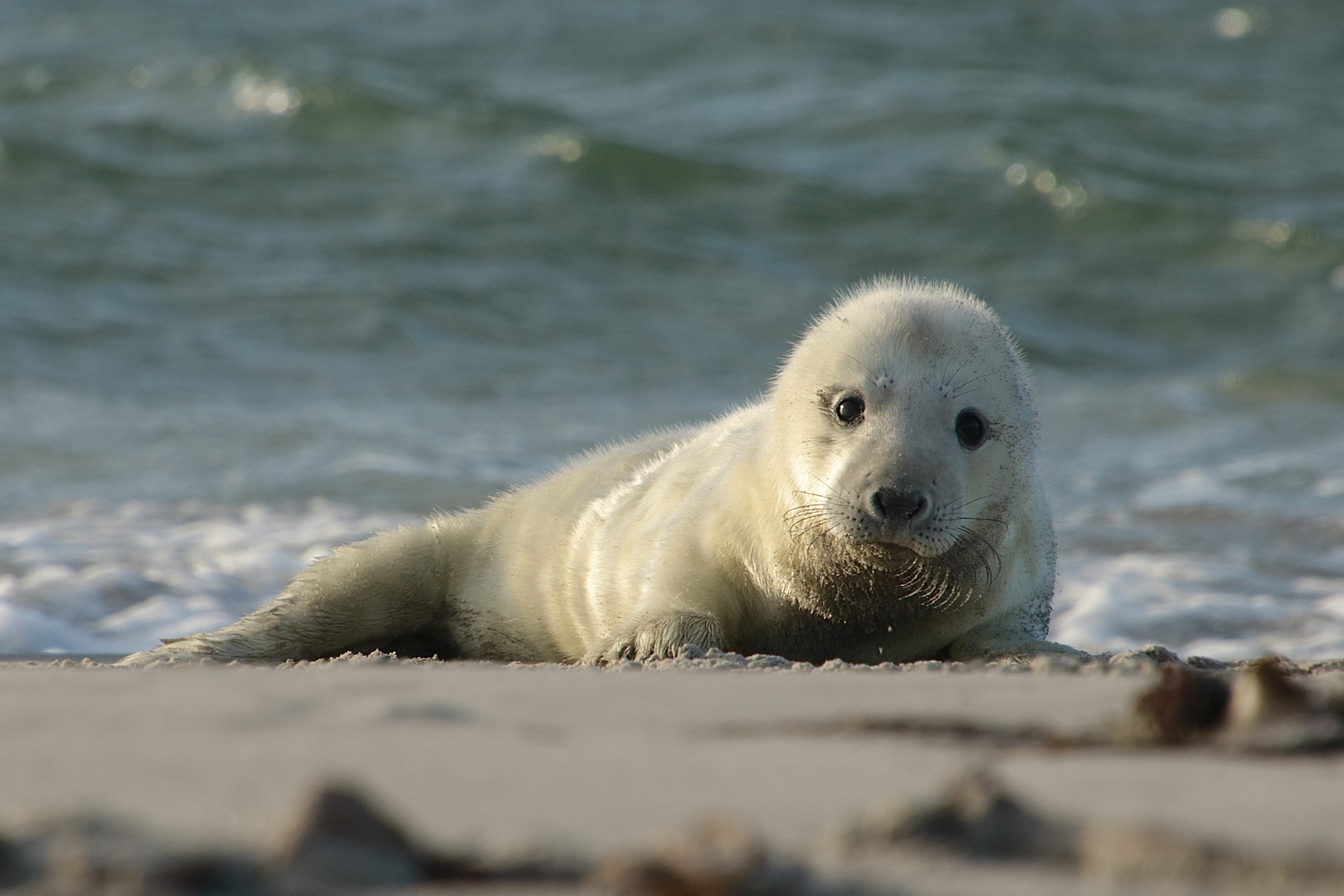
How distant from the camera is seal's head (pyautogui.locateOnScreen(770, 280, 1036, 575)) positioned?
138 inches

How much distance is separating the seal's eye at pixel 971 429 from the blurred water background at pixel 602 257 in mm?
1899

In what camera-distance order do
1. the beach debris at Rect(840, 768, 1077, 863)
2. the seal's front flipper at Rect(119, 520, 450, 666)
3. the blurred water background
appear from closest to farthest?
the beach debris at Rect(840, 768, 1077, 863) < the seal's front flipper at Rect(119, 520, 450, 666) < the blurred water background

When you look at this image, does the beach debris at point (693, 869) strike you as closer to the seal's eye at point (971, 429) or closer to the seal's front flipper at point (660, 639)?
the seal's front flipper at point (660, 639)

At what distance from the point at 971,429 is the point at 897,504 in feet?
1.32

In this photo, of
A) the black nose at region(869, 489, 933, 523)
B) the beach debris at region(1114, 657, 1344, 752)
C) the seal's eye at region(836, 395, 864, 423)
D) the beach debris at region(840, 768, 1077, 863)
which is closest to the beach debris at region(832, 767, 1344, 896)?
the beach debris at region(840, 768, 1077, 863)

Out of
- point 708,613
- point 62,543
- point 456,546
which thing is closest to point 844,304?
point 708,613

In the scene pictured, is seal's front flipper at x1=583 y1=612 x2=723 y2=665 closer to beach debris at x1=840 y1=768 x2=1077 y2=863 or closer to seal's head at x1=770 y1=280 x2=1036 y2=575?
seal's head at x1=770 y1=280 x2=1036 y2=575

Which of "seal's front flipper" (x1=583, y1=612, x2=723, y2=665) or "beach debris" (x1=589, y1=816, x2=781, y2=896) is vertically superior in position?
"seal's front flipper" (x1=583, y1=612, x2=723, y2=665)

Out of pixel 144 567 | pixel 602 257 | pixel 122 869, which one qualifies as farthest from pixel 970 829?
pixel 602 257

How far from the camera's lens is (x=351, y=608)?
4.30 metres

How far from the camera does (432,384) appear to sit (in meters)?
9.12

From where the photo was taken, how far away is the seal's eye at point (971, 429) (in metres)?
3.73

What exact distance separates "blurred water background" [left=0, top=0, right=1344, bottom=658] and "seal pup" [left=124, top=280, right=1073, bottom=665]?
1.20m

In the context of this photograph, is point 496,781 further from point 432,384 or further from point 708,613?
point 432,384
